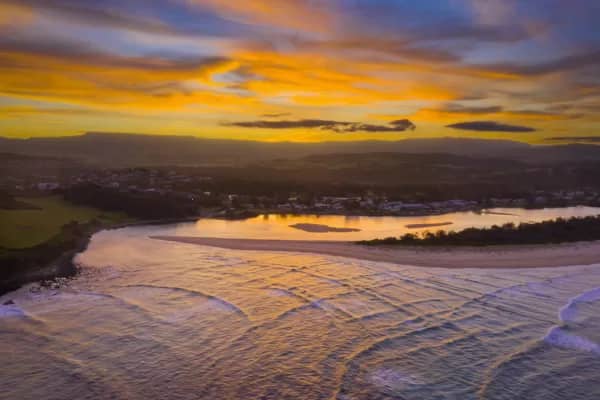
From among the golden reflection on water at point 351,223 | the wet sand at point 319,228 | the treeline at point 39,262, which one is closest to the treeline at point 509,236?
the golden reflection on water at point 351,223

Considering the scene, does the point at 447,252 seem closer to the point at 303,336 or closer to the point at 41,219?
the point at 303,336

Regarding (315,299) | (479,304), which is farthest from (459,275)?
(315,299)

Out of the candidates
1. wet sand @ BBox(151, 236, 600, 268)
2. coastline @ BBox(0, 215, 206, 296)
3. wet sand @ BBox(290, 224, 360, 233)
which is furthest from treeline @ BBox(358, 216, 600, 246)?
coastline @ BBox(0, 215, 206, 296)

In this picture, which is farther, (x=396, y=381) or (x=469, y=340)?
(x=469, y=340)

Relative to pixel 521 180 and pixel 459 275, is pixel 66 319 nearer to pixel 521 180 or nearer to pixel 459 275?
pixel 459 275

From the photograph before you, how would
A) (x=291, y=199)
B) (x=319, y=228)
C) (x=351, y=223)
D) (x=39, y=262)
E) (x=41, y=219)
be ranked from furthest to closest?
(x=291, y=199), (x=351, y=223), (x=319, y=228), (x=41, y=219), (x=39, y=262)

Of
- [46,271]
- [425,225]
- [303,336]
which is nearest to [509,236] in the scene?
[425,225]
